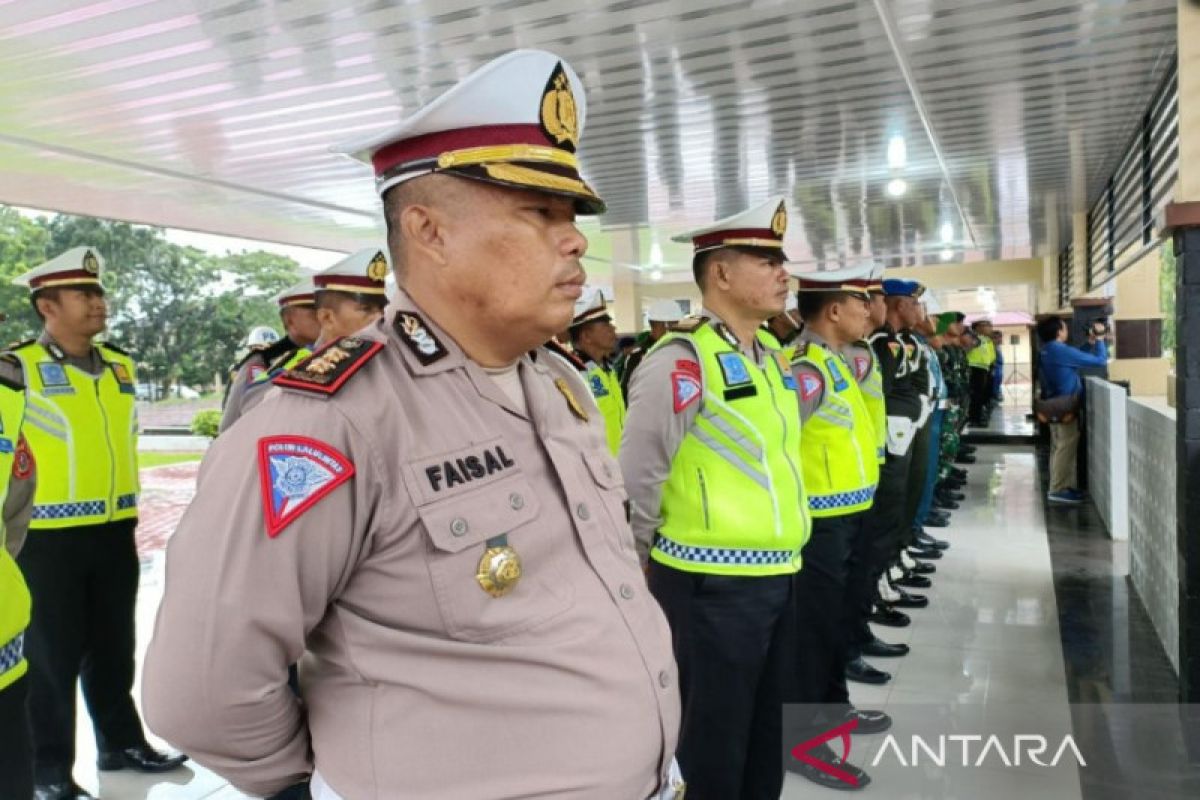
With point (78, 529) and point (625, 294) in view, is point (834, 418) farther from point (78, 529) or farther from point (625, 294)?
point (625, 294)

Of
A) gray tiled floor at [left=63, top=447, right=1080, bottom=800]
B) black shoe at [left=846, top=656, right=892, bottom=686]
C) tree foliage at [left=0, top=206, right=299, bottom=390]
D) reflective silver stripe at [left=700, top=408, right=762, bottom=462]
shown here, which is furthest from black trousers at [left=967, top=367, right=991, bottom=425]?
reflective silver stripe at [left=700, top=408, right=762, bottom=462]

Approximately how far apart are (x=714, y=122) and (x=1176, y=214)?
2784 mm

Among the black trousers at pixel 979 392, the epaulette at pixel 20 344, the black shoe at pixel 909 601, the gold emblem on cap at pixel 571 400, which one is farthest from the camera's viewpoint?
the black trousers at pixel 979 392

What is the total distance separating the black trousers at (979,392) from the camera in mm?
13507

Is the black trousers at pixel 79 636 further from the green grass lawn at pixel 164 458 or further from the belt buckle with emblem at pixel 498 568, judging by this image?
the green grass lawn at pixel 164 458

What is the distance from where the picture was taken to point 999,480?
914cm

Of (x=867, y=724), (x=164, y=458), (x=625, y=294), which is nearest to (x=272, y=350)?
(x=867, y=724)

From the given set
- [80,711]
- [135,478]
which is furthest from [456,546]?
→ [80,711]

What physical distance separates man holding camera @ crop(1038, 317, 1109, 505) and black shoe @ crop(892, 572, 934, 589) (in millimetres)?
3110

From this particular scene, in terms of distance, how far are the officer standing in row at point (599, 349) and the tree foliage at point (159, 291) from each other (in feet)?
25.3

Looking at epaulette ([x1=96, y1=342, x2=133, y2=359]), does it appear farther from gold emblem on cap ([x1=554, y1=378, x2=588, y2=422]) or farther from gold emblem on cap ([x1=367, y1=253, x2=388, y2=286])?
gold emblem on cap ([x1=554, y1=378, x2=588, y2=422])

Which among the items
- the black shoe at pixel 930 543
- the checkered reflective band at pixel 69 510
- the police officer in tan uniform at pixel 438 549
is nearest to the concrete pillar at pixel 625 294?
the black shoe at pixel 930 543

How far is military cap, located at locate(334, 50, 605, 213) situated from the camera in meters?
1.09

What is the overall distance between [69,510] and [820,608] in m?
2.39
